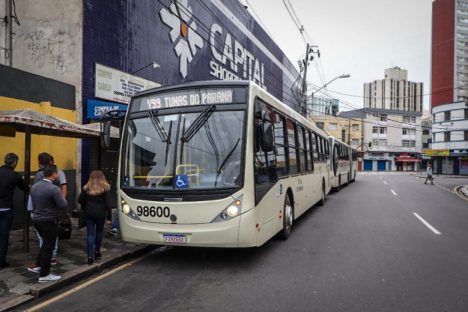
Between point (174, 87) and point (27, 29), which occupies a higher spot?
point (27, 29)

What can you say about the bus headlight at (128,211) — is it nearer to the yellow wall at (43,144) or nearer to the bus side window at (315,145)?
the yellow wall at (43,144)

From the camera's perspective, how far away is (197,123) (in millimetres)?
6297

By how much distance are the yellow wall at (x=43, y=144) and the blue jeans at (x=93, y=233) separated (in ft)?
14.1

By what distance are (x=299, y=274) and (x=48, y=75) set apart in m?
9.67

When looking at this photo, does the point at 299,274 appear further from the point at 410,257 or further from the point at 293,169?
the point at 293,169

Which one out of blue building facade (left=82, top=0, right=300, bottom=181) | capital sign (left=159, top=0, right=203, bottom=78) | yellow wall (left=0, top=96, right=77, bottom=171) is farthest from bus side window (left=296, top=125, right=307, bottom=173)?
capital sign (left=159, top=0, right=203, bottom=78)

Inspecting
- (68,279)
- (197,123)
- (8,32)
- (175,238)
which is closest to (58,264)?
(68,279)

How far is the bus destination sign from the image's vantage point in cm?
643

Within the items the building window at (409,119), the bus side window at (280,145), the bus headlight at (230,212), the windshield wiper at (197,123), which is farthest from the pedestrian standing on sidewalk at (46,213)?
the building window at (409,119)

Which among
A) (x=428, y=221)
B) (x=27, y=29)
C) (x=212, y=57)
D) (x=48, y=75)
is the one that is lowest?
(x=428, y=221)

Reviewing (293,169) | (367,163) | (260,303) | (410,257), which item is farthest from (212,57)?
(367,163)

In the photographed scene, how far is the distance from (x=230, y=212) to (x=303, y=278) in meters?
1.44

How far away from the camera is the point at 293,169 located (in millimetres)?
9234

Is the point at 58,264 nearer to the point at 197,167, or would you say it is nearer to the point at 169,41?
the point at 197,167
